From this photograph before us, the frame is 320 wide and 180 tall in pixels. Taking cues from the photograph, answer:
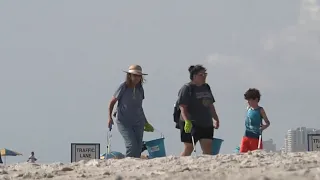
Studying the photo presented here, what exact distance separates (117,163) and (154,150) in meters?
4.02

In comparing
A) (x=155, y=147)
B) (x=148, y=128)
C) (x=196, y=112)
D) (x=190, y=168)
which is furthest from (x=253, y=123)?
(x=190, y=168)

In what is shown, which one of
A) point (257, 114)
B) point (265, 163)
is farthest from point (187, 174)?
point (257, 114)

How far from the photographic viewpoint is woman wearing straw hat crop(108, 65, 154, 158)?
12.5 metres

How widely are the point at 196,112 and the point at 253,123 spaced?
130cm

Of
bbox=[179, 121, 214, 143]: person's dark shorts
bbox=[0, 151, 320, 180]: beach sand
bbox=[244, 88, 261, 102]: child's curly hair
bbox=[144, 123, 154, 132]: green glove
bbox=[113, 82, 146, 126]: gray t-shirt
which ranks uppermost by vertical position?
bbox=[244, 88, 261, 102]: child's curly hair

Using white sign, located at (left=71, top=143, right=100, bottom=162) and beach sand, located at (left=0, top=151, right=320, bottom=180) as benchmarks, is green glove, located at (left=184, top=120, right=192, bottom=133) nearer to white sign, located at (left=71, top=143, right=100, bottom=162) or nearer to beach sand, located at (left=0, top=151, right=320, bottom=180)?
beach sand, located at (left=0, top=151, right=320, bottom=180)

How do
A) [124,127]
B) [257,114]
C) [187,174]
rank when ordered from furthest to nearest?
[257,114], [124,127], [187,174]

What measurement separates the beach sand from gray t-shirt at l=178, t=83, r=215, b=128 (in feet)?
8.40

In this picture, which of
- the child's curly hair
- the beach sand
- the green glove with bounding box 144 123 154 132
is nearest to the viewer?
the beach sand

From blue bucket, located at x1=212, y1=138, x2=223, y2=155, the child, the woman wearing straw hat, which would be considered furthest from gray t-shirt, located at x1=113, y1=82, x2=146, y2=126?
the child

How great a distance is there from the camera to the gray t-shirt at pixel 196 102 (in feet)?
42.1

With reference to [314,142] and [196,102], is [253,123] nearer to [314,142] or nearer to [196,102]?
[196,102]

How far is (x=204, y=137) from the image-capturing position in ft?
42.2

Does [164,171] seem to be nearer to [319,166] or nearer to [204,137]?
[319,166]
